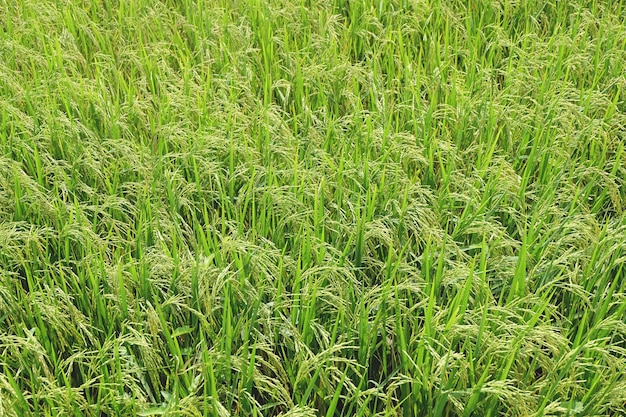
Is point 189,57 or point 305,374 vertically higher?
point 189,57

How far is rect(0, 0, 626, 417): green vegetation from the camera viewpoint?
71.3 inches

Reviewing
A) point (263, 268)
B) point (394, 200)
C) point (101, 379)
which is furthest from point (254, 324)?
point (394, 200)

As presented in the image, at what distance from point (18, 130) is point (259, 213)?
3.36 ft

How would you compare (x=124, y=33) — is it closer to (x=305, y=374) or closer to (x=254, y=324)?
(x=254, y=324)

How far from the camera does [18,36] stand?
337cm

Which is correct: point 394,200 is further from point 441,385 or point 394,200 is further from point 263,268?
point 441,385

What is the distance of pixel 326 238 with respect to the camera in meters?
2.26

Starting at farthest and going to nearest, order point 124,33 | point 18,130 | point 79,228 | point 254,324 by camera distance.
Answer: point 124,33 → point 18,130 → point 79,228 → point 254,324

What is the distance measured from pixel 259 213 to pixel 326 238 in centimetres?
27

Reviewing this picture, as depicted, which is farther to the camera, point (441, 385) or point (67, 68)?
point (67, 68)

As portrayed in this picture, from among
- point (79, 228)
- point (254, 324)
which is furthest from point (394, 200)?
point (79, 228)

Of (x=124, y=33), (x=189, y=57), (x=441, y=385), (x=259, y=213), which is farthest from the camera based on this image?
(x=124, y=33)

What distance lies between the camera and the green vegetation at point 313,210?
1811mm

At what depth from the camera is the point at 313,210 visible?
7.27ft
